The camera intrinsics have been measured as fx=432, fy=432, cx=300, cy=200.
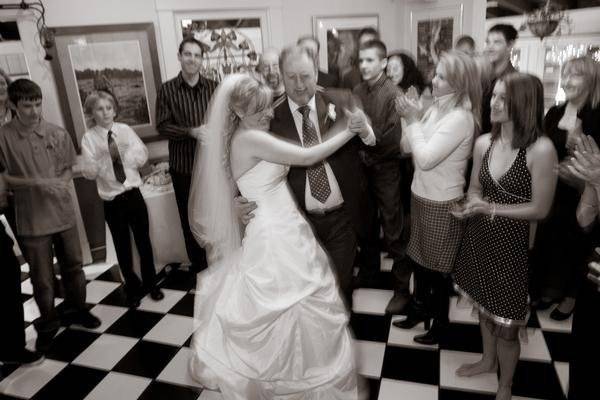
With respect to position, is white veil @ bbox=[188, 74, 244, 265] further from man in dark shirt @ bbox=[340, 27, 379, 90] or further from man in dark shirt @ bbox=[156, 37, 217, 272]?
man in dark shirt @ bbox=[340, 27, 379, 90]

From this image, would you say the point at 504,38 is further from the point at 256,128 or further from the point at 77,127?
the point at 77,127

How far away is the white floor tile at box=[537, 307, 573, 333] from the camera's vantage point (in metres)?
2.71

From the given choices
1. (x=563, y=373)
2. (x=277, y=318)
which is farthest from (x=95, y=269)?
(x=563, y=373)

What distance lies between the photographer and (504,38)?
316cm

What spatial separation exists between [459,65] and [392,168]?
43.4 inches

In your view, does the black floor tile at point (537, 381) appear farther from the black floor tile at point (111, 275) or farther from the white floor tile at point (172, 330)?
the black floor tile at point (111, 275)

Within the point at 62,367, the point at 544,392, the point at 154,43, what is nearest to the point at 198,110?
the point at 154,43

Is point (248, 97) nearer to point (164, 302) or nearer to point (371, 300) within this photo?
point (371, 300)

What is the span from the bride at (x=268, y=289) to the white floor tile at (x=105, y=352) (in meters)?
0.79

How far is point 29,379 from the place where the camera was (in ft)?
8.32

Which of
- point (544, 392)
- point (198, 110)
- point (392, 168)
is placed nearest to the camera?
point (544, 392)

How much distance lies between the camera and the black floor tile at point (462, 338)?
257 centimetres

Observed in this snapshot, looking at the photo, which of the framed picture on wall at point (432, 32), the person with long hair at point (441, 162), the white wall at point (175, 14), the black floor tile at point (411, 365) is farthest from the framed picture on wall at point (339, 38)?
the black floor tile at point (411, 365)

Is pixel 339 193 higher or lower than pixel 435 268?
higher
